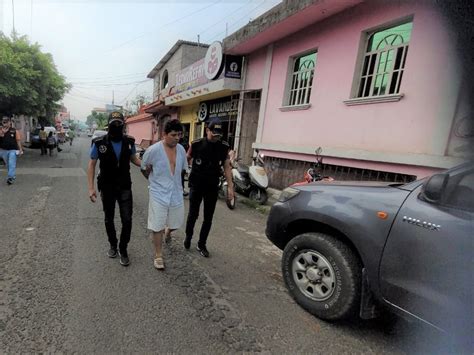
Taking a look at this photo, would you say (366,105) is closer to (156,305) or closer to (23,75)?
(156,305)

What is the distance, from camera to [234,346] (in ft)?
7.70

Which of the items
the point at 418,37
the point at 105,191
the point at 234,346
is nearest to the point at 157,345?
the point at 234,346

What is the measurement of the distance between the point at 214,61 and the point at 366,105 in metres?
7.05

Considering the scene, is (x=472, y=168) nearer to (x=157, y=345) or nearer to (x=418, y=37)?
(x=157, y=345)

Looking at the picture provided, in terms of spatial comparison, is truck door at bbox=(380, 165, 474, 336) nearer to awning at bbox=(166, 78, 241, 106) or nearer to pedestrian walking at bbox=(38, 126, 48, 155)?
awning at bbox=(166, 78, 241, 106)

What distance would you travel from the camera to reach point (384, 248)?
2.31 meters

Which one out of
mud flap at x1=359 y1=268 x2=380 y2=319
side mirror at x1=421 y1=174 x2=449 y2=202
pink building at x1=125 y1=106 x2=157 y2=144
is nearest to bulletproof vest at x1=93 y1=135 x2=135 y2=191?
mud flap at x1=359 y1=268 x2=380 y2=319

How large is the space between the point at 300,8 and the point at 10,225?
22.7ft

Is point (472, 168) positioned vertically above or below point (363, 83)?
below

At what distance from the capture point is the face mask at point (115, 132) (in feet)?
11.2

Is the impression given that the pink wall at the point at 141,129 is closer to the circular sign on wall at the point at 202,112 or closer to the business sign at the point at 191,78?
the business sign at the point at 191,78

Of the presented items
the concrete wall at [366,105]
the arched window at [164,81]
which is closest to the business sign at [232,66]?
the concrete wall at [366,105]

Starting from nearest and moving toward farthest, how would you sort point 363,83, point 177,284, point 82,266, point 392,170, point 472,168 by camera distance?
point 472,168 → point 177,284 → point 82,266 → point 392,170 → point 363,83

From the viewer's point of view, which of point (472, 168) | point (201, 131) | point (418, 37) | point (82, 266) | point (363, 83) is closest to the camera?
point (472, 168)
